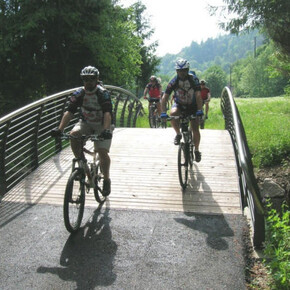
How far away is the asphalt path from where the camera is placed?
4.07m

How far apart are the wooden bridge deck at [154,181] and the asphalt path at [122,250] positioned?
1.33 feet

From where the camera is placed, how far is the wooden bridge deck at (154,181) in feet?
20.3

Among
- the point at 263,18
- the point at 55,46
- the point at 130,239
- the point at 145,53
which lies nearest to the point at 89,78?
the point at 130,239

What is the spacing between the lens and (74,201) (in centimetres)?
497

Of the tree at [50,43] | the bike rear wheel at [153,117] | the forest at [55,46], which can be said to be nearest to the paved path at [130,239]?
the bike rear wheel at [153,117]

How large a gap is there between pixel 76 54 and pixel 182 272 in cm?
1910

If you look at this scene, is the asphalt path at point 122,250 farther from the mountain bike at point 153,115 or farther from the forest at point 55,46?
the forest at point 55,46

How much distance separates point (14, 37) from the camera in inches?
718

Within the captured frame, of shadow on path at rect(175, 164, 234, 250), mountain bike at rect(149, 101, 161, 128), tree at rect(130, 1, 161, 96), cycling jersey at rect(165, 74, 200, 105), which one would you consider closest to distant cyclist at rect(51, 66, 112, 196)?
shadow on path at rect(175, 164, 234, 250)

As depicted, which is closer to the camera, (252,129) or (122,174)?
(122,174)

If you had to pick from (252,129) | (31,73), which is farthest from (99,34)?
(252,129)

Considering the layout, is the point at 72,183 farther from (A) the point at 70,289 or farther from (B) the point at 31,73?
(B) the point at 31,73

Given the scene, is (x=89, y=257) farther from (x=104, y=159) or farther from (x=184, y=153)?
(x=184, y=153)

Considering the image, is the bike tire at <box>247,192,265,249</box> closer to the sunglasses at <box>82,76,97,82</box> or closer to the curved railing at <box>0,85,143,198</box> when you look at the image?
the sunglasses at <box>82,76,97,82</box>
